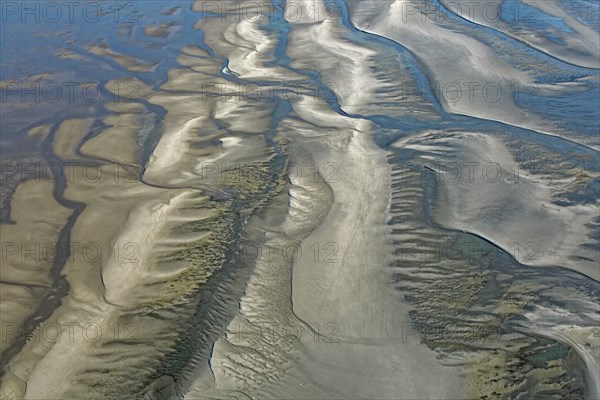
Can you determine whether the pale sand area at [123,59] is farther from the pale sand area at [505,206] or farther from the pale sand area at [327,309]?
the pale sand area at [505,206]

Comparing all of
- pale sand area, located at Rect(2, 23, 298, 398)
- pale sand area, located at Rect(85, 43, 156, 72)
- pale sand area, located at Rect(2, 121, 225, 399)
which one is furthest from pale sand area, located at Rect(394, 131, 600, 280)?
pale sand area, located at Rect(85, 43, 156, 72)

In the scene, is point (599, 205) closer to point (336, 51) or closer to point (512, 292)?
point (512, 292)

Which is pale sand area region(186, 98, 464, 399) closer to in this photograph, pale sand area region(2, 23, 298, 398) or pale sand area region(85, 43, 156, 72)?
pale sand area region(2, 23, 298, 398)

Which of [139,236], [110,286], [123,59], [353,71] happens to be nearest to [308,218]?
[139,236]

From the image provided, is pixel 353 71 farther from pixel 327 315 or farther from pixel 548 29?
pixel 327 315

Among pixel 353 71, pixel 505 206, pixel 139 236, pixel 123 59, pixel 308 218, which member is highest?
pixel 353 71

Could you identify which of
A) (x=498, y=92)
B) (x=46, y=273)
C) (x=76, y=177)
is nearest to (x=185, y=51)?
(x=76, y=177)

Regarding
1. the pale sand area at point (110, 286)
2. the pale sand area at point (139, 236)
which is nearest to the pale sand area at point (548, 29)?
the pale sand area at point (139, 236)
